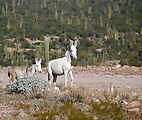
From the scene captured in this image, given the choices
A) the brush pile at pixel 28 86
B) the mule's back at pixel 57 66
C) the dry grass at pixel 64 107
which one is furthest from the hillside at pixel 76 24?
the dry grass at pixel 64 107

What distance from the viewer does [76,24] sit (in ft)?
181

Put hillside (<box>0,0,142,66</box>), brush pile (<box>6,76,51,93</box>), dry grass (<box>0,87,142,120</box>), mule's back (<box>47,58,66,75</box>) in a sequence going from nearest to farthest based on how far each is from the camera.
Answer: dry grass (<box>0,87,142,120</box>) < brush pile (<box>6,76,51,93</box>) < mule's back (<box>47,58,66,75</box>) < hillside (<box>0,0,142,66</box>)

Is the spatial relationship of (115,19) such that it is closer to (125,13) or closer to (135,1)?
(125,13)

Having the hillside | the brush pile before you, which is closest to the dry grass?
the brush pile

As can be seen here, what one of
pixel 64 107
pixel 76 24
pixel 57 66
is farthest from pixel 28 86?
pixel 76 24

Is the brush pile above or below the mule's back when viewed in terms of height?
below

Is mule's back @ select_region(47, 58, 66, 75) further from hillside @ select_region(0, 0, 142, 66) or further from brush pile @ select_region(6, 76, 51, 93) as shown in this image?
hillside @ select_region(0, 0, 142, 66)

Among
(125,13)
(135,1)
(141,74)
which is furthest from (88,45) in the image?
(141,74)

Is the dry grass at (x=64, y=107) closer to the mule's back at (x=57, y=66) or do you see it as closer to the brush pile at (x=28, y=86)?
the brush pile at (x=28, y=86)

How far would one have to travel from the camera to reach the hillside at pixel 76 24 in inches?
1774

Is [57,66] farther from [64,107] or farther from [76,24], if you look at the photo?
[76,24]

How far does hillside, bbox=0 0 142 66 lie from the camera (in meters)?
45.1

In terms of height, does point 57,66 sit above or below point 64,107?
below

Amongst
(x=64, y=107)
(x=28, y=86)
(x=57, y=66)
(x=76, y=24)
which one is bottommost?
(x=28, y=86)
